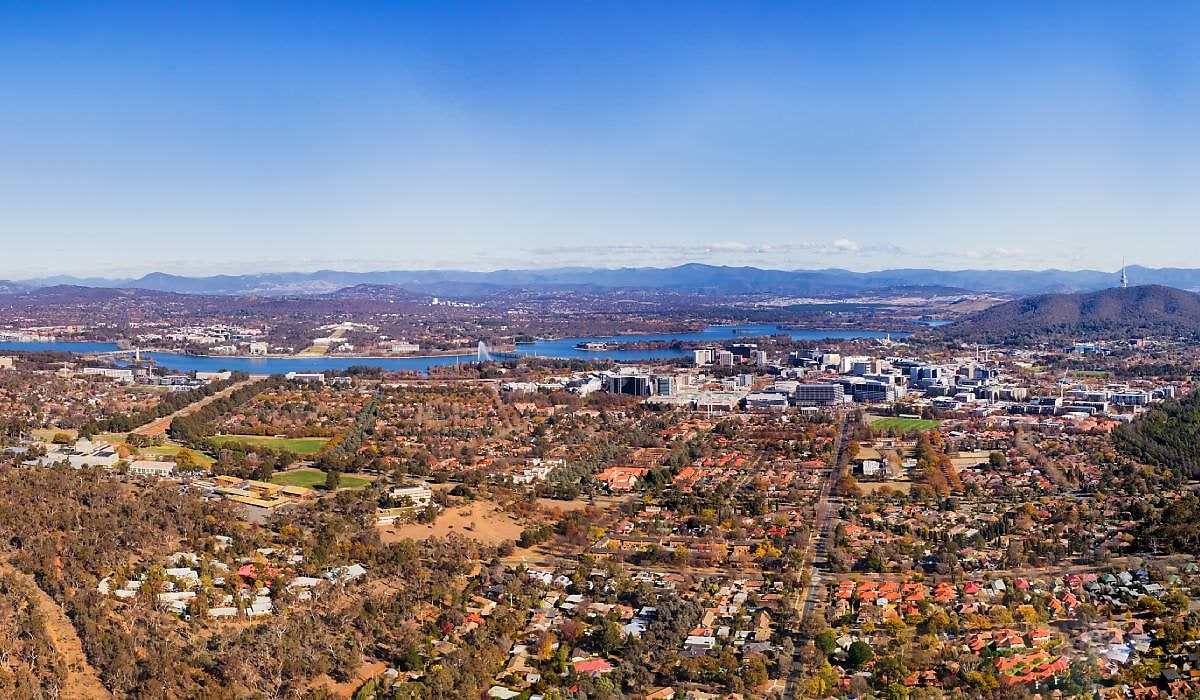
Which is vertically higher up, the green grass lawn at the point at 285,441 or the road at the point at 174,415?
the road at the point at 174,415

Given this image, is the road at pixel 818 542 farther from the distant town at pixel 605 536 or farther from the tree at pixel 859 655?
the tree at pixel 859 655

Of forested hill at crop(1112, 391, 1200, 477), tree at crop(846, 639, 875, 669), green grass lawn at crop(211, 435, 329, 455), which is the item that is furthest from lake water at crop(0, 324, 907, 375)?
tree at crop(846, 639, 875, 669)

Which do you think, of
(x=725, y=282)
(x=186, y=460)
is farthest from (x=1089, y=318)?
(x=725, y=282)

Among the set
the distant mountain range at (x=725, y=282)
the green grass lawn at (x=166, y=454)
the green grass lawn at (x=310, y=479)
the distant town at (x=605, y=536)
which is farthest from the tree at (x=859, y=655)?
the distant mountain range at (x=725, y=282)

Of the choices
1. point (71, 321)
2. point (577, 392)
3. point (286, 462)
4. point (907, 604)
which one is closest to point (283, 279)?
point (71, 321)

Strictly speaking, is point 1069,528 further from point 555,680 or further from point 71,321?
point 71,321

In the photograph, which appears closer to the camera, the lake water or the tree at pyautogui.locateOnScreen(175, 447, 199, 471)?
A: the tree at pyautogui.locateOnScreen(175, 447, 199, 471)

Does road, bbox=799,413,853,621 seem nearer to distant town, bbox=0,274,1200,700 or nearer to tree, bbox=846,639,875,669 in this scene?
distant town, bbox=0,274,1200,700
